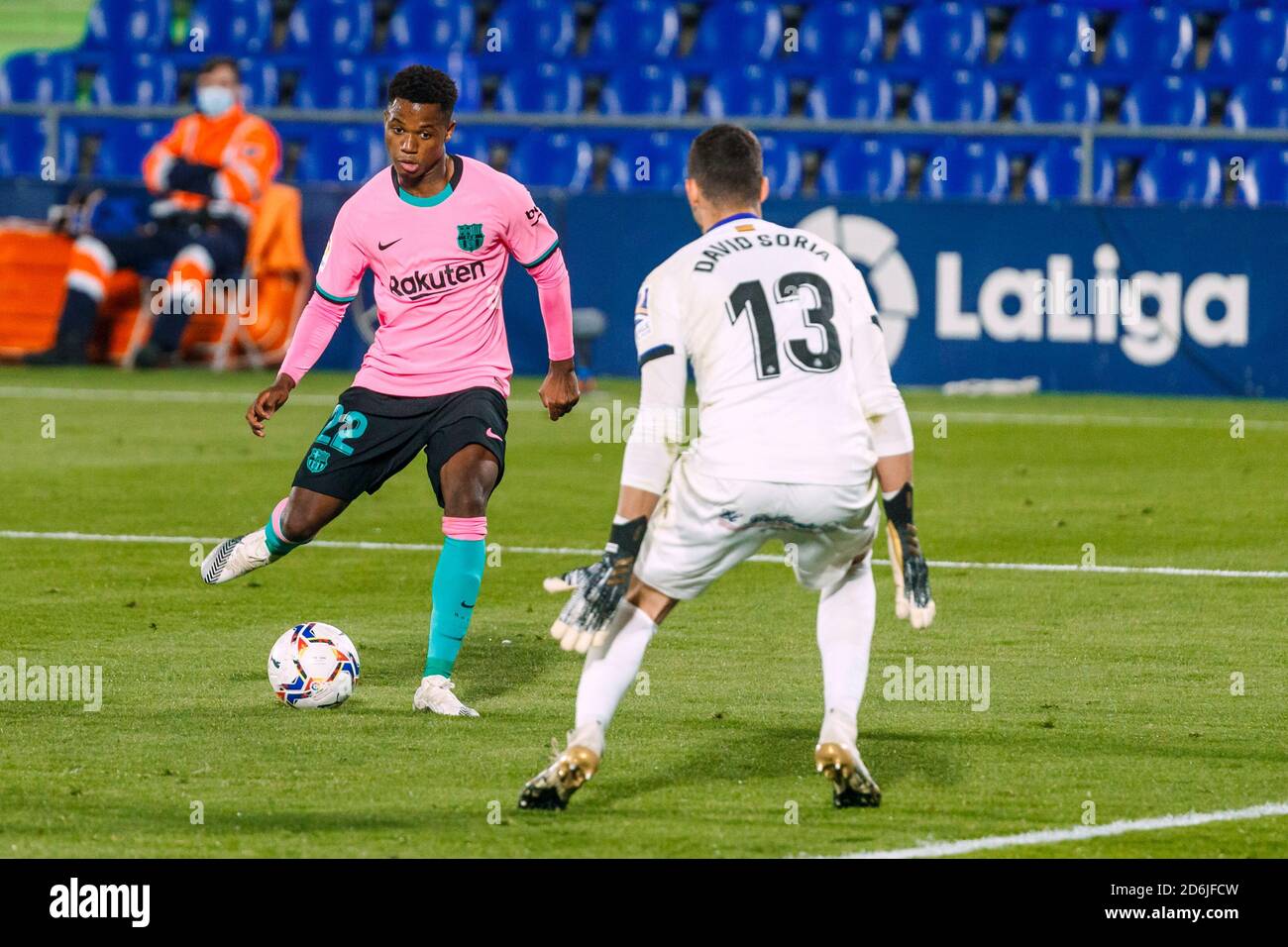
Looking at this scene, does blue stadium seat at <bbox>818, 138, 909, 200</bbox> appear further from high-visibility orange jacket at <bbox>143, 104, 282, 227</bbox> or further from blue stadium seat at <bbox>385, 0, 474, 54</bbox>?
high-visibility orange jacket at <bbox>143, 104, 282, 227</bbox>

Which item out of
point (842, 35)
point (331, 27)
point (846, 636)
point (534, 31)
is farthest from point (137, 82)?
point (846, 636)

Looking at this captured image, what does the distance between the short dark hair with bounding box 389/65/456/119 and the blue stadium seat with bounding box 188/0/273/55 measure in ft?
56.5

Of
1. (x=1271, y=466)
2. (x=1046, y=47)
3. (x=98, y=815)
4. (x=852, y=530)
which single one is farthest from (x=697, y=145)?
(x=1046, y=47)

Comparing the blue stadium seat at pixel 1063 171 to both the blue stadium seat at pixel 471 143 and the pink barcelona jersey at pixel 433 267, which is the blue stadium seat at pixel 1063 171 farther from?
the pink barcelona jersey at pixel 433 267

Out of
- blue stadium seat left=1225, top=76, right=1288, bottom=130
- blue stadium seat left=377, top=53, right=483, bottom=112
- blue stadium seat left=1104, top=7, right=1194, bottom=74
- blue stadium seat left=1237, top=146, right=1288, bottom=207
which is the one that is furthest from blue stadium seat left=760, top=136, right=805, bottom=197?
blue stadium seat left=1225, top=76, right=1288, bottom=130

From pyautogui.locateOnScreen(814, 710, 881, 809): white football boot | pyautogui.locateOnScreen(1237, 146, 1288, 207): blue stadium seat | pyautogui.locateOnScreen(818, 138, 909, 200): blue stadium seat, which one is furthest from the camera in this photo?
pyautogui.locateOnScreen(818, 138, 909, 200): blue stadium seat

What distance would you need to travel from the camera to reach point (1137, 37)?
22656mm

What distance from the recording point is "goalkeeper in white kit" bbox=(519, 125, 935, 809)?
549 cm

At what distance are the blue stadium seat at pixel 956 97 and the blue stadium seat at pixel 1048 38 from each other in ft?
1.78

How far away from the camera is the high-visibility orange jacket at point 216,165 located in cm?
2036

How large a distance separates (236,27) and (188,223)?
4.35 metres

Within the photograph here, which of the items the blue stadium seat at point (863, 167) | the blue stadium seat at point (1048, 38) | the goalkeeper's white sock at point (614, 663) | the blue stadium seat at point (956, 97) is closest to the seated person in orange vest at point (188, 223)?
the blue stadium seat at point (863, 167)
